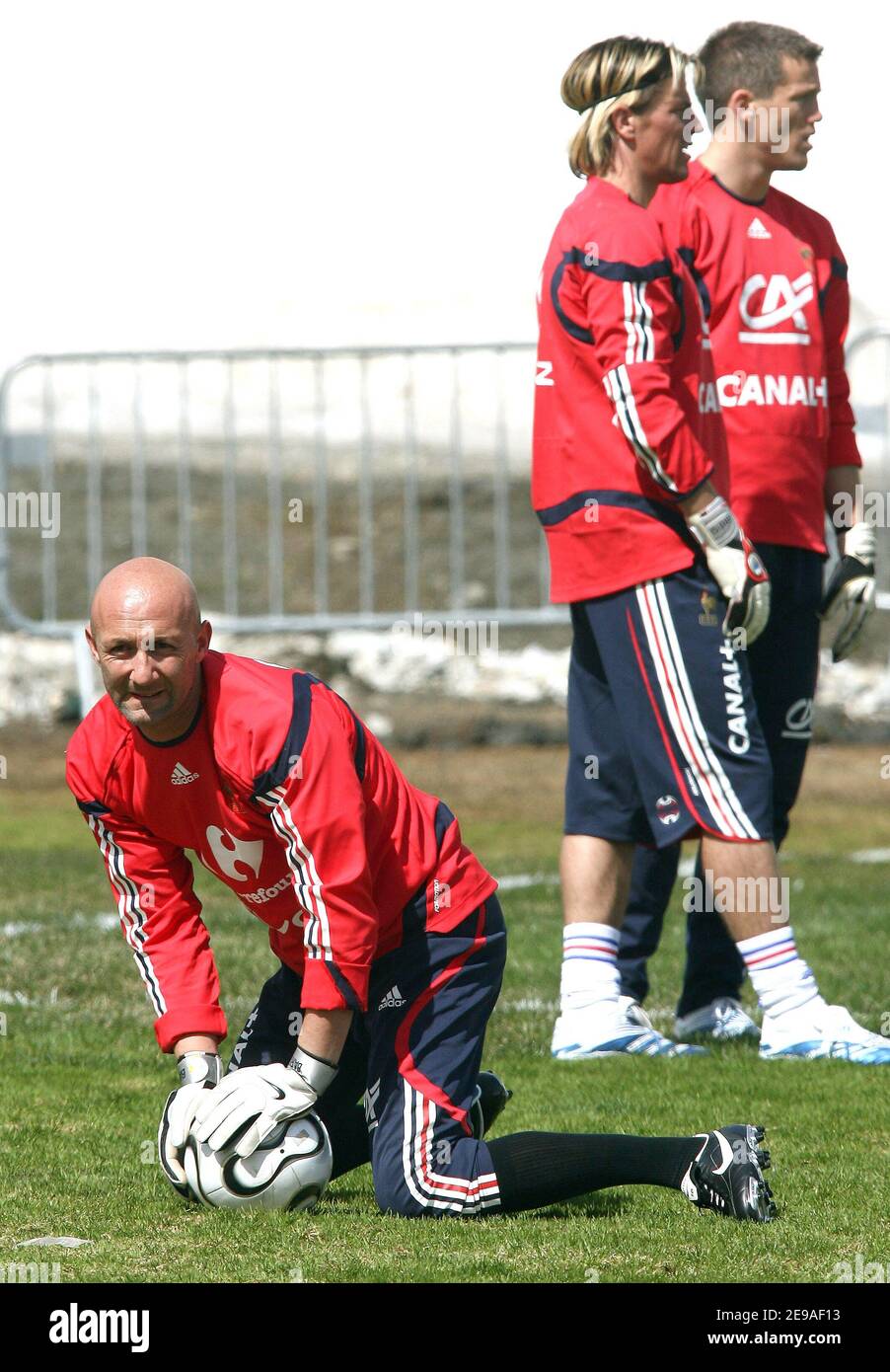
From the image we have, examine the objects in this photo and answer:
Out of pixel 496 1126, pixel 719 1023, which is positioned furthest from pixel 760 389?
pixel 496 1126

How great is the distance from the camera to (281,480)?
11.3m

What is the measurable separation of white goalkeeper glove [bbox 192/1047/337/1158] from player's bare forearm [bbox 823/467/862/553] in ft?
8.91

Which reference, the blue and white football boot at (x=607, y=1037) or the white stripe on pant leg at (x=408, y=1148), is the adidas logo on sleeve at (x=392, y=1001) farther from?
the blue and white football boot at (x=607, y=1037)

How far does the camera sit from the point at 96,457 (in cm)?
1098

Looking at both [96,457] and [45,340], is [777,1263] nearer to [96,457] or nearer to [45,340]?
[96,457]

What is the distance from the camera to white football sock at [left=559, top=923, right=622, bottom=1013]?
18.1ft

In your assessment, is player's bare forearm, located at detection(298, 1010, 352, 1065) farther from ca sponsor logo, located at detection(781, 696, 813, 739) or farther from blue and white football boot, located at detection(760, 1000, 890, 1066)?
ca sponsor logo, located at detection(781, 696, 813, 739)

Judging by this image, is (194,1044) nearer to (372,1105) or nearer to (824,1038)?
(372,1105)

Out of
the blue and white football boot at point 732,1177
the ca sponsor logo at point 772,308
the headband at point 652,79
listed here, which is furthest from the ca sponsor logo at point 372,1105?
the headband at point 652,79

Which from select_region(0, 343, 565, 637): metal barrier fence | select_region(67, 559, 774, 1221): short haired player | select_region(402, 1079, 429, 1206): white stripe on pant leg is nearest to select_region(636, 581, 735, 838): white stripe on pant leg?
select_region(67, 559, 774, 1221): short haired player

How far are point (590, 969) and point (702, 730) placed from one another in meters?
0.70

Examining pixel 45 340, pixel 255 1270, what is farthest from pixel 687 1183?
pixel 45 340

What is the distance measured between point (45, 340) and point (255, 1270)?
10167 mm

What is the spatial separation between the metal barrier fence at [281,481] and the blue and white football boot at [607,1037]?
16.9ft
